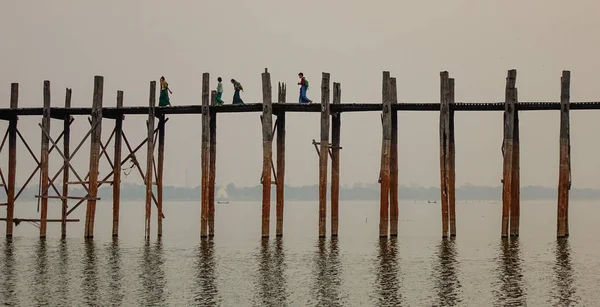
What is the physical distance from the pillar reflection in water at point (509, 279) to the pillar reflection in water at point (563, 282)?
2.61ft

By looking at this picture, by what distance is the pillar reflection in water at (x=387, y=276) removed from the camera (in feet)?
63.4

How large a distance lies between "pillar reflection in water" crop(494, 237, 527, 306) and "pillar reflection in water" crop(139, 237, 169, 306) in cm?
806

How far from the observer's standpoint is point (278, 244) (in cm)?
3334

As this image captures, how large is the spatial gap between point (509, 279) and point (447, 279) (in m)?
1.71

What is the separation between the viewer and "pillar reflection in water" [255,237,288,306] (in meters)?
19.2

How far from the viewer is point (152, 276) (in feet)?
75.9

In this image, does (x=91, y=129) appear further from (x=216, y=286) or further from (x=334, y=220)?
(x=216, y=286)

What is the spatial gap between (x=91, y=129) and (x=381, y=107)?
35.7 ft

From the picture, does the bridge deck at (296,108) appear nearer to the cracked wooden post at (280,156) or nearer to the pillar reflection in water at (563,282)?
the cracked wooden post at (280,156)

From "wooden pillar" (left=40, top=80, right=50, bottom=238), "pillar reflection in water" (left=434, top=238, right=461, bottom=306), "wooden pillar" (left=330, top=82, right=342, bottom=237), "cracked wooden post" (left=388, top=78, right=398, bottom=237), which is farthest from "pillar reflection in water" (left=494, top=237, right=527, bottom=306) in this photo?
"wooden pillar" (left=40, top=80, right=50, bottom=238)

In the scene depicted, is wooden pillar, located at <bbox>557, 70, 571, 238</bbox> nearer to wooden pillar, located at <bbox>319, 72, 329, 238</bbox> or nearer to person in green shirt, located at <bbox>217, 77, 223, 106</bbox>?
wooden pillar, located at <bbox>319, 72, 329, 238</bbox>

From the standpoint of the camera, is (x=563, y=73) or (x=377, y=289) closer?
(x=377, y=289)

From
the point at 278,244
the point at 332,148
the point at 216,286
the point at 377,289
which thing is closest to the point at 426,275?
the point at 377,289

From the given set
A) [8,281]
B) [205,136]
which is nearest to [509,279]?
[205,136]
